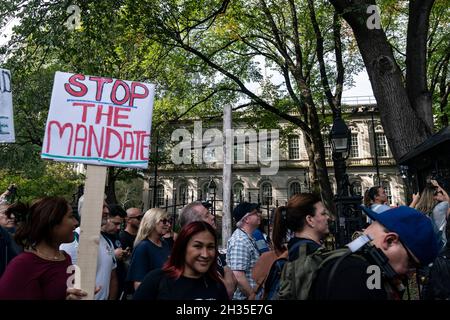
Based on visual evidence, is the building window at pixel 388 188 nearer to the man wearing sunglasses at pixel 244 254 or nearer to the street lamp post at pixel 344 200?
the street lamp post at pixel 344 200

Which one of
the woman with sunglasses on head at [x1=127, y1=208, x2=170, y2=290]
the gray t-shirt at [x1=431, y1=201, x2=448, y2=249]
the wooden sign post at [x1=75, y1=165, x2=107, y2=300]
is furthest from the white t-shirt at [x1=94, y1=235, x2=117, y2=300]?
the gray t-shirt at [x1=431, y1=201, x2=448, y2=249]

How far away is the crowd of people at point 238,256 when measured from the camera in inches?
60.1

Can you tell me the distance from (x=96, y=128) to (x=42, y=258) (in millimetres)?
1133

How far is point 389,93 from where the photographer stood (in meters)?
7.13

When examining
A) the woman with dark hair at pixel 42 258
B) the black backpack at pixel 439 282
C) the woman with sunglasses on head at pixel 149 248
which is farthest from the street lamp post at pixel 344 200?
the woman with dark hair at pixel 42 258

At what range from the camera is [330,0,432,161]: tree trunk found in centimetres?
701

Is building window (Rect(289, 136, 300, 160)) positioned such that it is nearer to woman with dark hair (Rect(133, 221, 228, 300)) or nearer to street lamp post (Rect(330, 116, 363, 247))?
street lamp post (Rect(330, 116, 363, 247))

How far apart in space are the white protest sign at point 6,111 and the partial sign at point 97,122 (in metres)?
1.71

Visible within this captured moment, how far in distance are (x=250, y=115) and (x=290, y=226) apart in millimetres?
15608

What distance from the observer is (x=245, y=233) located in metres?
3.79

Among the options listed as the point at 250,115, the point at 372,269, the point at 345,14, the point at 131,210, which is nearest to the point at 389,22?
the point at 250,115

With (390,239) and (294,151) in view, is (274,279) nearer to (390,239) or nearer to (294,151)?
(390,239)

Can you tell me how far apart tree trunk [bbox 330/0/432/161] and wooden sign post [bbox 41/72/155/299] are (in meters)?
5.77

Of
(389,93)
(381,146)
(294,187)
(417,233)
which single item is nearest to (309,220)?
(417,233)
